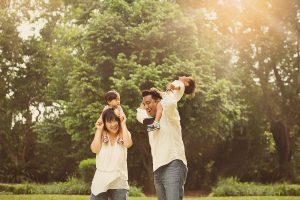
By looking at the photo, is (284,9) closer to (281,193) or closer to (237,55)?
(237,55)

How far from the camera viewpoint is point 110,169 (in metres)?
5.69

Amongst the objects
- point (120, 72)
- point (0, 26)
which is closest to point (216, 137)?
point (120, 72)

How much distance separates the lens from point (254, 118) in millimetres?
34188

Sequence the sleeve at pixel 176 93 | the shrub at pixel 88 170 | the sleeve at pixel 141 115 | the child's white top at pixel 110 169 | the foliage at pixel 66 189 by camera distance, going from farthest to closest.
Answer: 1. the shrub at pixel 88 170
2. the foliage at pixel 66 189
3. the sleeve at pixel 141 115
4. the sleeve at pixel 176 93
5. the child's white top at pixel 110 169

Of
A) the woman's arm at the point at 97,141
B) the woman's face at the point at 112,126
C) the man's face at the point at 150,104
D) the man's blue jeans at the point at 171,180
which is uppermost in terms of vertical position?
the man's face at the point at 150,104

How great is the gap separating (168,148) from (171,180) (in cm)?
39

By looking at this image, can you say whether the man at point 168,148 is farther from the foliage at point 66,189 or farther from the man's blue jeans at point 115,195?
the foliage at point 66,189

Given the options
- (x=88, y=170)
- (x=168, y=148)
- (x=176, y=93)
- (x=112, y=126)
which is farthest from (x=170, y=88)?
(x=88, y=170)

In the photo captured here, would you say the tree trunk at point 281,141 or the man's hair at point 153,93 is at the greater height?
the tree trunk at point 281,141

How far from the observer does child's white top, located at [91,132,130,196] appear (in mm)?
5621

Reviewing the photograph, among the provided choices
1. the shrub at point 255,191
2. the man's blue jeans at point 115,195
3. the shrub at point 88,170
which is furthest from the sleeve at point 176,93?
the shrub at point 88,170

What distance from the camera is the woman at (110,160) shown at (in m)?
5.64

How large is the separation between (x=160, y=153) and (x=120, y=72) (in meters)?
17.4

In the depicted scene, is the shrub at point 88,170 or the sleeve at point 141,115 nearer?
the sleeve at point 141,115
